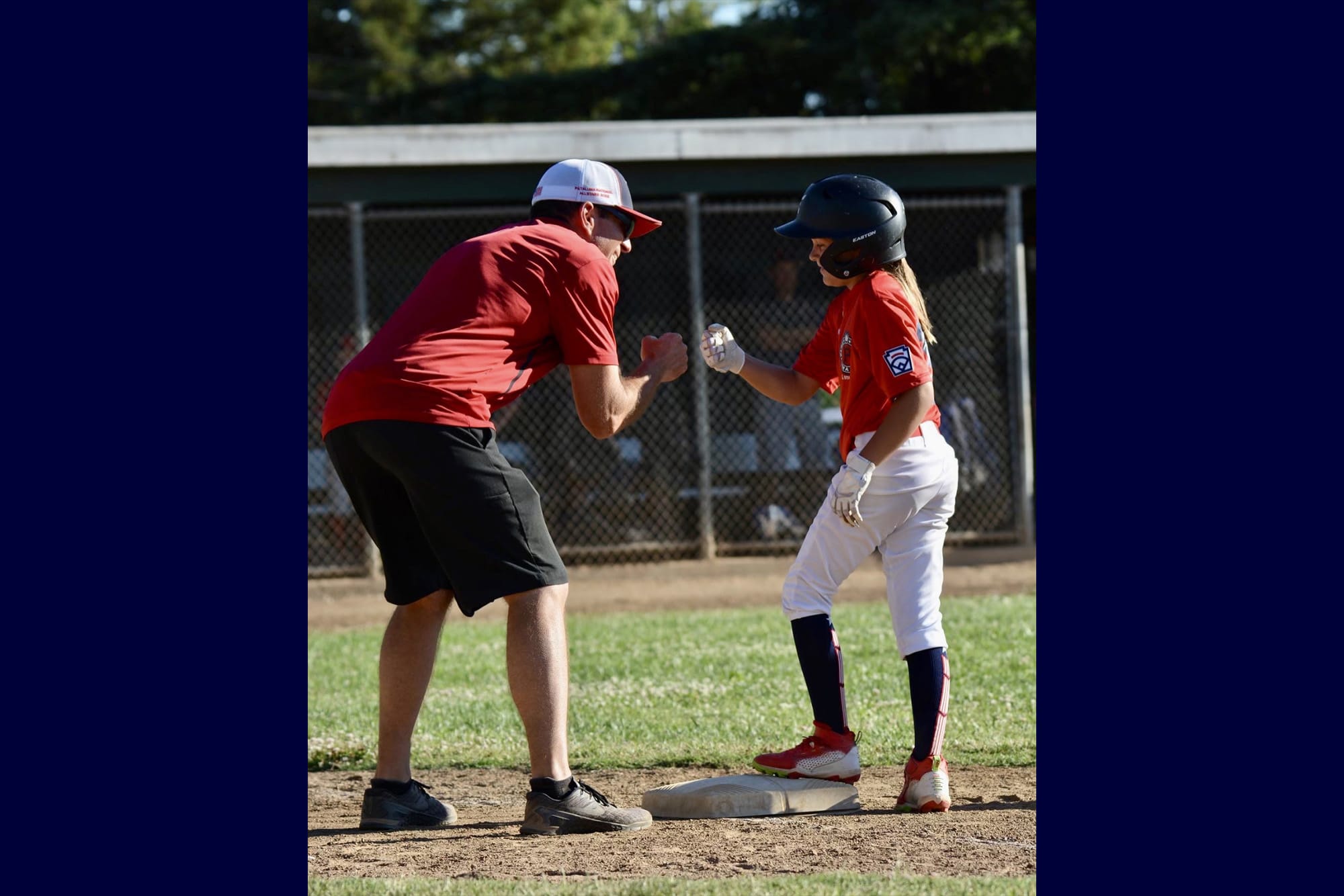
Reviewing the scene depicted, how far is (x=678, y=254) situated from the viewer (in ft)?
44.3

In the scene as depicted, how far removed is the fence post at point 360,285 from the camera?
12172 mm

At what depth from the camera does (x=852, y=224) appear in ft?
15.5

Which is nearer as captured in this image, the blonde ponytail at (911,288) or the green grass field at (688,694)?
the blonde ponytail at (911,288)

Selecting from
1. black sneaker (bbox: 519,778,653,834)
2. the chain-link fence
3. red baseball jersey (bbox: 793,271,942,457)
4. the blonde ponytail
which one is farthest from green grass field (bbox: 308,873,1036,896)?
the chain-link fence

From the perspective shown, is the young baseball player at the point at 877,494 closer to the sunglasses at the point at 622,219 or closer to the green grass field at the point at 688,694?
the sunglasses at the point at 622,219

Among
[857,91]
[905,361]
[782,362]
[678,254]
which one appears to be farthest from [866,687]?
[857,91]

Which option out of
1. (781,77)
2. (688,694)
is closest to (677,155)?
(688,694)

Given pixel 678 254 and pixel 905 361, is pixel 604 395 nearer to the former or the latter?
pixel 905 361

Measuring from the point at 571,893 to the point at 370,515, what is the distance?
1.43 metres

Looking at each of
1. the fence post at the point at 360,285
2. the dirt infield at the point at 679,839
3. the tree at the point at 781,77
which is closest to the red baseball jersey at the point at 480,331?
the dirt infield at the point at 679,839

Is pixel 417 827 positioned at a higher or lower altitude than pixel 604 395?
lower

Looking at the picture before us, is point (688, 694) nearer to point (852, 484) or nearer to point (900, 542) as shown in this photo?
point (900, 542)

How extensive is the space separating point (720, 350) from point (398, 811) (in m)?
1.75

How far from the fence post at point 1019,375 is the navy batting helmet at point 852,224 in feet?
27.4
